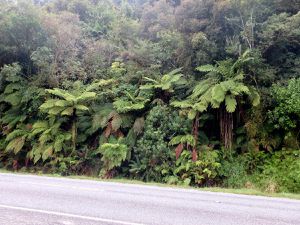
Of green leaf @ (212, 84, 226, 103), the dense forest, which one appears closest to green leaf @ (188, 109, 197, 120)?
the dense forest

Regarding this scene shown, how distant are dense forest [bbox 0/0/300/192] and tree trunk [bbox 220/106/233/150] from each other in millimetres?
46

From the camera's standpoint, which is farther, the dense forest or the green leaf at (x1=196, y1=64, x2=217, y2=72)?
the green leaf at (x1=196, y1=64, x2=217, y2=72)

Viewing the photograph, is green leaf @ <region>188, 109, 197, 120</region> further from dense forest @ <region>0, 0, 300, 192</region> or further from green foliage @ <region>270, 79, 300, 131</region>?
green foliage @ <region>270, 79, 300, 131</region>

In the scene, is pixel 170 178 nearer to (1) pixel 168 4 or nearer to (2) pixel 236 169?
(2) pixel 236 169

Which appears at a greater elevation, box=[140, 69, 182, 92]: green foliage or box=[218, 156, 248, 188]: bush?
box=[140, 69, 182, 92]: green foliage

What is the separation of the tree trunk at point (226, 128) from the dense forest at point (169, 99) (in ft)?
0.15

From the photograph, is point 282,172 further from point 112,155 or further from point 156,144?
point 112,155

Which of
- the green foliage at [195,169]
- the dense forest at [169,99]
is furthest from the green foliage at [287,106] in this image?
the green foliage at [195,169]

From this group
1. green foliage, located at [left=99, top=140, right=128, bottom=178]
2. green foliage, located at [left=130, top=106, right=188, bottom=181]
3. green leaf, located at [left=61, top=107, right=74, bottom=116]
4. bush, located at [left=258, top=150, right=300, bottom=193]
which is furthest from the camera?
green leaf, located at [left=61, top=107, right=74, bottom=116]

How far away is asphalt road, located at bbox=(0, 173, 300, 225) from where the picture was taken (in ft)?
18.8

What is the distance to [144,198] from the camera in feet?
26.1

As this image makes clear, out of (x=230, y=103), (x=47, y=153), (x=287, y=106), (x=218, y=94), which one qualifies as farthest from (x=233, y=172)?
(x=47, y=153)

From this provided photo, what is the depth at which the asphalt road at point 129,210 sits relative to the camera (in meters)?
5.72

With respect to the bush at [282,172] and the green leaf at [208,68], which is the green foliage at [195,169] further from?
the green leaf at [208,68]
